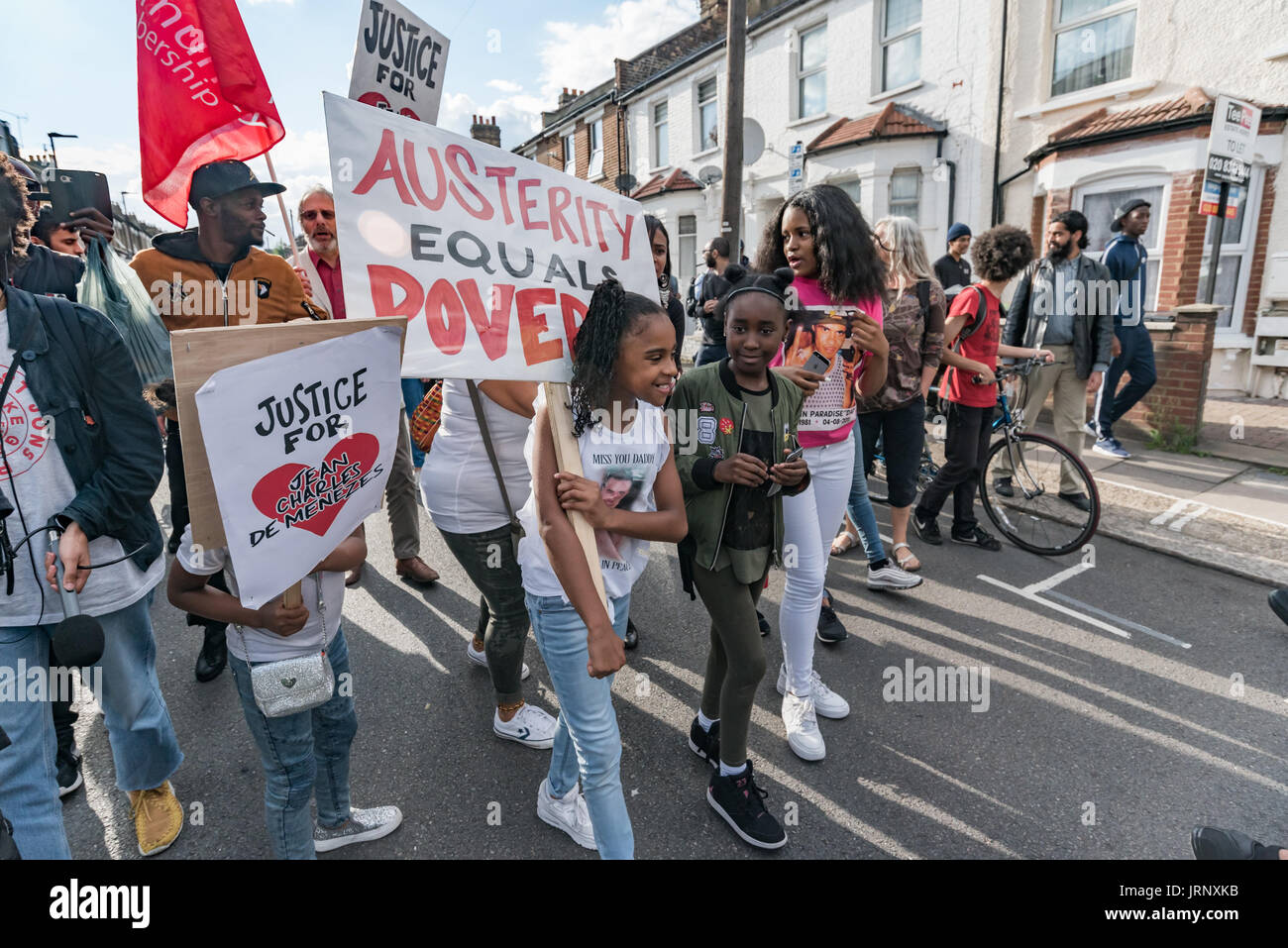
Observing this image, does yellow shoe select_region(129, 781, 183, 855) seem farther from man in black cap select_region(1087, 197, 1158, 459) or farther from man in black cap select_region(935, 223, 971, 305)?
man in black cap select_region(1087, 197, 1158, 459)

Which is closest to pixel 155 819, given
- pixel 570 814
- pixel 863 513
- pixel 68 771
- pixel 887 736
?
pixel 68 771

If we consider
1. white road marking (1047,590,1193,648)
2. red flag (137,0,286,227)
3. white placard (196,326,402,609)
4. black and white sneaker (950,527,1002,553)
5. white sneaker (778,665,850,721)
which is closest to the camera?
white placard (196,326,402,609)

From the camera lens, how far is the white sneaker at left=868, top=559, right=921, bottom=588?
4.10m

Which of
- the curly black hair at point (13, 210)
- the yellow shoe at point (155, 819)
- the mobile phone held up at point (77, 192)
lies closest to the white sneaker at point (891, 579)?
the yellow shoe at point (155, 819)

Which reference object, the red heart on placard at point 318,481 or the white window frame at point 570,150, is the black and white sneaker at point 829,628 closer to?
the red heart on placard at point 318,481

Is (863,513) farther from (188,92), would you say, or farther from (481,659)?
(188,92)

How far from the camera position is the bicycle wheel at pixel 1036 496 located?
4582 mm

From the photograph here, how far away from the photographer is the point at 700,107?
17.9 m

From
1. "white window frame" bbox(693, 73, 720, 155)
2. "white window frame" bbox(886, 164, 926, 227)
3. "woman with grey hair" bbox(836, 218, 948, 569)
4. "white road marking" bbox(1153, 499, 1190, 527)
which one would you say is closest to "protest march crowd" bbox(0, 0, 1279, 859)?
"woman with grey hair" bbox(836, 218, 948, 569)

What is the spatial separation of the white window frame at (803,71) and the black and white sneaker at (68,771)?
49.8 feet

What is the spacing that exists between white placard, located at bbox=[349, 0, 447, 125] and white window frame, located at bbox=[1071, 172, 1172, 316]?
27.9 feet

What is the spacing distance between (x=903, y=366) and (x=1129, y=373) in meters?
4.31
